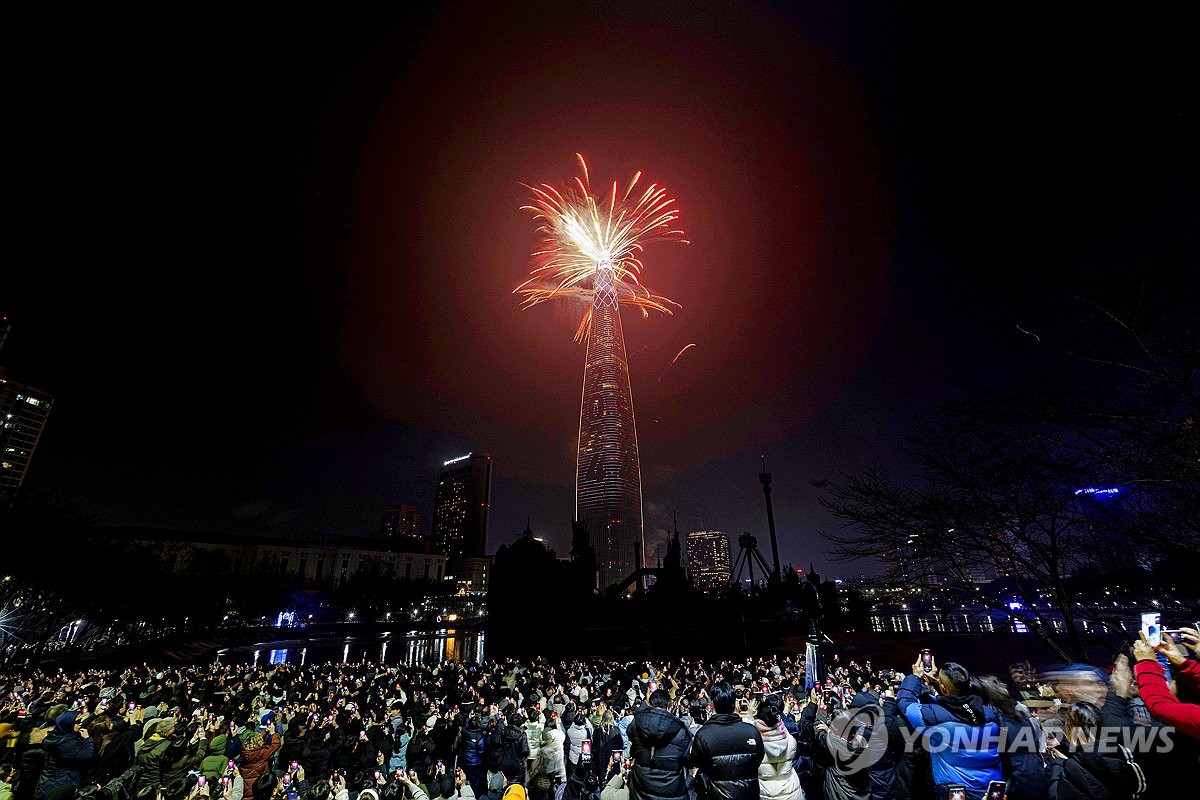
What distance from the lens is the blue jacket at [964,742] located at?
4727 mm

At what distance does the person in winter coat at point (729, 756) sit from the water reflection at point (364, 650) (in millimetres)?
53304

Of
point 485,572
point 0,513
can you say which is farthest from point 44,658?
point 485,572

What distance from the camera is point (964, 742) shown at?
480 centimetres

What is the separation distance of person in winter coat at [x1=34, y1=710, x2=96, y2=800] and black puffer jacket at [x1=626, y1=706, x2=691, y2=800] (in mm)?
8487

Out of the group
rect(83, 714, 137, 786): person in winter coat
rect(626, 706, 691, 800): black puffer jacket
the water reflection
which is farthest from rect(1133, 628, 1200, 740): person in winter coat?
the water reflection

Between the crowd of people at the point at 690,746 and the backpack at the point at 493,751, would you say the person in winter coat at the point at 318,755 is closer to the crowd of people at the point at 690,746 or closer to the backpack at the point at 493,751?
the crowd of people at the point at 690,746

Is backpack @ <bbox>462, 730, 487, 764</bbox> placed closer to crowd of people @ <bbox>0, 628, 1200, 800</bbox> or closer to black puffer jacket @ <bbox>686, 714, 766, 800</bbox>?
crowd of people @ <bbox>0, 628, 1200, 800</bbox>

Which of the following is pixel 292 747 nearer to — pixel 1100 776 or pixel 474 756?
pixel 474 756

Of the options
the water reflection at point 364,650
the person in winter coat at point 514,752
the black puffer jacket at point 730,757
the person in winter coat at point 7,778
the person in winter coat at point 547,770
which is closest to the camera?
the black puffer jacket at point 730,757

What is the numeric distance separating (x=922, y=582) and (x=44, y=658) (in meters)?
55.6

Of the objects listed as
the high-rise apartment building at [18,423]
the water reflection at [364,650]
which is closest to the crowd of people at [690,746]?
the water reflection at [364,650]

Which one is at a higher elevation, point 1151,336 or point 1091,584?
point 1151,336

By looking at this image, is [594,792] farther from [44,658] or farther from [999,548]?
[44,658]

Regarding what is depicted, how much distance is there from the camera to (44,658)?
36219 mm
